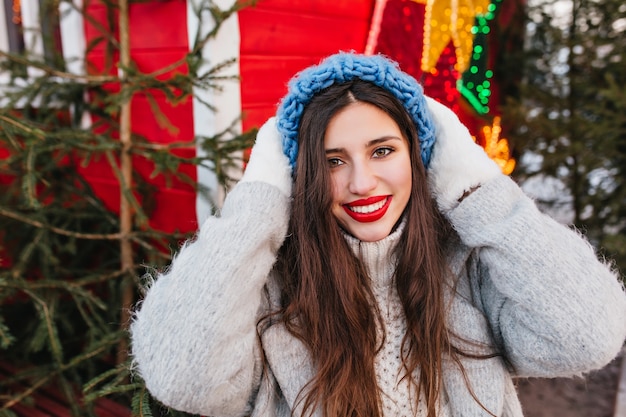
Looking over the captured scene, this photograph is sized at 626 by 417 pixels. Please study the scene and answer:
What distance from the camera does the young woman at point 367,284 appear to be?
5.11 feet

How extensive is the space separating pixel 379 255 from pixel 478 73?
9.99ft

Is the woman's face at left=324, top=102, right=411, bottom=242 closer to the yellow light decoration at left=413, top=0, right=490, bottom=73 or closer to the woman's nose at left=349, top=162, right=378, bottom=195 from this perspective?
the woman's nose at left=349, top=162, right=378, bottom=195

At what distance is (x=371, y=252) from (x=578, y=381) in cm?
334

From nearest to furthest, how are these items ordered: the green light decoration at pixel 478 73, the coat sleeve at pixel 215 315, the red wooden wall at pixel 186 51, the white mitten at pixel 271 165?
the coat sleeve at pixel 215 315 < the white mitten at pixel 271 165 < the red wooden wall at pixel 186 51 < the green light decoration at pixel 478 73

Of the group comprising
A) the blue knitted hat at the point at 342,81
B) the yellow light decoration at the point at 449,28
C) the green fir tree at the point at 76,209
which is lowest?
the green fir tree at the point at 76,209

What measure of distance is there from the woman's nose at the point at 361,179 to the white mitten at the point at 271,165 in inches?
9.2

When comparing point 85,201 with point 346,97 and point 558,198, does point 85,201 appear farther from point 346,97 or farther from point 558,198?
point 558,198

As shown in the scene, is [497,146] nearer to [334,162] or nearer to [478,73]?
[478,73]

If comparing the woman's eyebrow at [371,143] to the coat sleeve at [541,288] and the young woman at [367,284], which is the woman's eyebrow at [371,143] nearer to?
the young woman at [367,284]

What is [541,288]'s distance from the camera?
1.57 meters

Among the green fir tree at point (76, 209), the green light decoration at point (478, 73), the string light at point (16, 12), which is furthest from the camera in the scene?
the green light decoration at point (478, 73)

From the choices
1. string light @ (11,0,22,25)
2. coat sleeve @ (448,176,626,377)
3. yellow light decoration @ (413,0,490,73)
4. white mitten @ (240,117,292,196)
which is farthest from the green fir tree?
yellow light decoration @ (413,0,490,73)

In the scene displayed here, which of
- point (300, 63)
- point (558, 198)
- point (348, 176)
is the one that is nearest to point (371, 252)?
point (348, 176)

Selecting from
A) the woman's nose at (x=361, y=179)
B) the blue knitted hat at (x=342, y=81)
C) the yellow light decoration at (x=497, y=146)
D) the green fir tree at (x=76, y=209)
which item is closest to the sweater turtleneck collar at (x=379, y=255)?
the woman's nose at (x=361, y=179)
